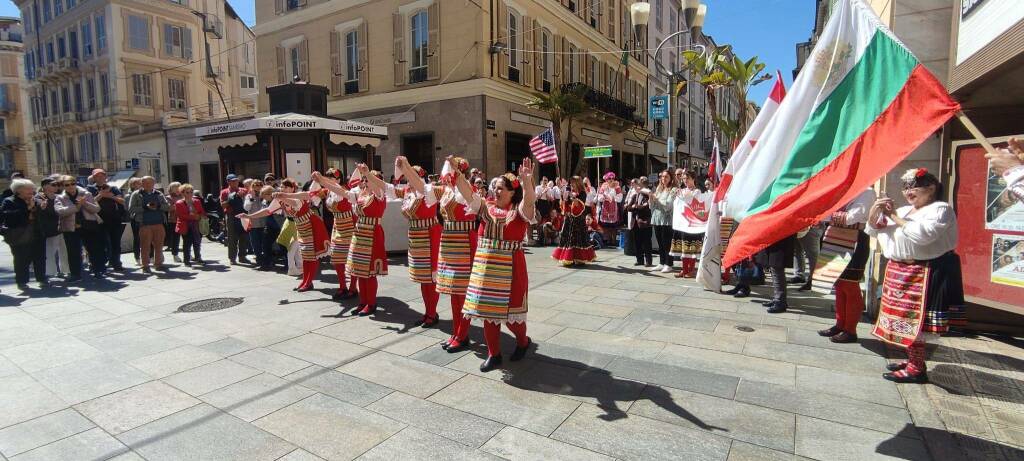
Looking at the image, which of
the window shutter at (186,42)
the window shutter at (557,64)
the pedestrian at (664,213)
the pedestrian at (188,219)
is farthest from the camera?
the window shutter at (186,42)

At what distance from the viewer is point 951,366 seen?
4.53 m

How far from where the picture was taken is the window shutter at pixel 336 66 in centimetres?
2230

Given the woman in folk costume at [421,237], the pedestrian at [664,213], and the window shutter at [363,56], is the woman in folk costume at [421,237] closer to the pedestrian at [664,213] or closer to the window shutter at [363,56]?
the pedestrian at [664,213]

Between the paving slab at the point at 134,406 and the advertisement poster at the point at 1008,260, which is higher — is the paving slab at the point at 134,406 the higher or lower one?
the lower one

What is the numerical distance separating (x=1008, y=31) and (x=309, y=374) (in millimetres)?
6606

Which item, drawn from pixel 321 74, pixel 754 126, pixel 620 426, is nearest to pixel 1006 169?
pixel 754 126

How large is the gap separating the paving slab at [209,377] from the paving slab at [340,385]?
0.46 meters

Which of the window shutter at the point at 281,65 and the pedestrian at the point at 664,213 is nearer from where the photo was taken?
the pedestrian at the point at 664,213

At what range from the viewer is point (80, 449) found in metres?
3.28

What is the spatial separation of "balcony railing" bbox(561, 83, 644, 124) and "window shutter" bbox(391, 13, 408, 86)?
6770 millimetres

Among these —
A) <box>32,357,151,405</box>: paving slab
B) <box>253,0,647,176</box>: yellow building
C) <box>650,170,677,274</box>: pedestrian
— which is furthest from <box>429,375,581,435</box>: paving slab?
<box>253,0,647,176</box>: yellow building

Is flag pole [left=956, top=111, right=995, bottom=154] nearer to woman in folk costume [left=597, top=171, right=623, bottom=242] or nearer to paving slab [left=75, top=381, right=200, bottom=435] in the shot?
paving slab [left=75, top=381, right=200, bottom=435]

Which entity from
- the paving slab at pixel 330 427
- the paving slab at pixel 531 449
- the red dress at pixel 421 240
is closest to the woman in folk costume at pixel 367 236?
the red dress at pixel 421 240

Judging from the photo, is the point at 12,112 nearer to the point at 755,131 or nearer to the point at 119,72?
the point at 119,72
